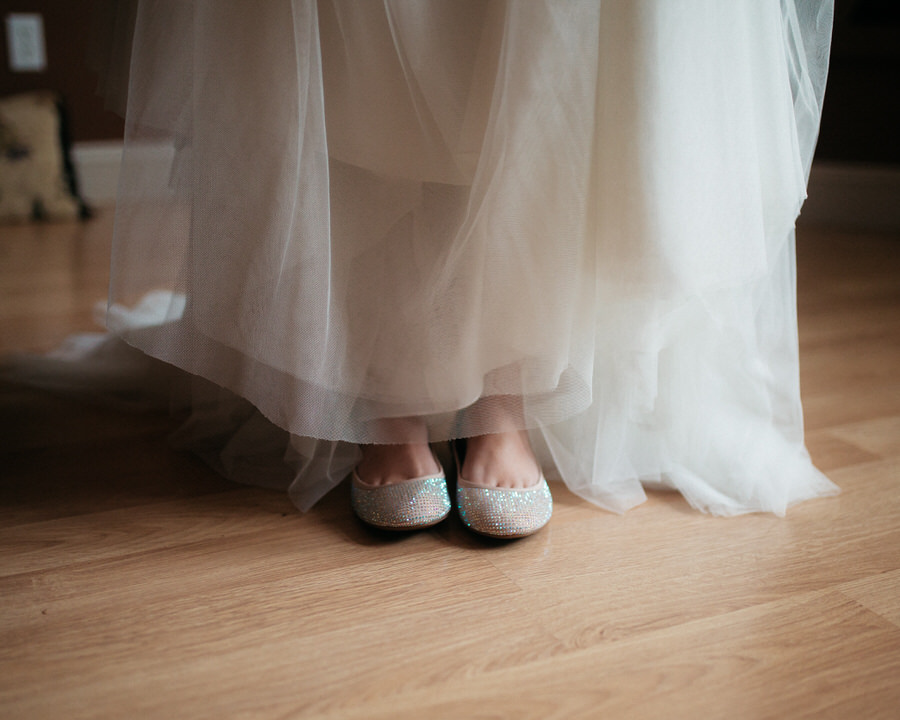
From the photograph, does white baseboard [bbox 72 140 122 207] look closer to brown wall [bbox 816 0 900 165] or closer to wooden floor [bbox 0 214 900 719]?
wooden floor [bbox 0 214 900 719]

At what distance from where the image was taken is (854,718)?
518mm

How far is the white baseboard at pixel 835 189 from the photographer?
93.2 inches

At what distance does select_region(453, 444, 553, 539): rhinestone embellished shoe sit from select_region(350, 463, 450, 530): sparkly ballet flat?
0.02m

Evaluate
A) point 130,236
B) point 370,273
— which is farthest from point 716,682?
point 130,236

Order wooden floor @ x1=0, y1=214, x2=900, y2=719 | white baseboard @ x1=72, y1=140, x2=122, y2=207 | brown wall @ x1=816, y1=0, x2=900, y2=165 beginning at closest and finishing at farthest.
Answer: wooden floor @ x1=0, y1=214, x2=900, y2=719, brown wall @ x1=816, y1=0, x2=900, y2=165, white baseboard @ x1=72, y1=140, x2=122, y2=207

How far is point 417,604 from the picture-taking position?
0.63 m

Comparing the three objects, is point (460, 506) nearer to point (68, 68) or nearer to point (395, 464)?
point (395, 464)

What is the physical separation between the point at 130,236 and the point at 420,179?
0.82ft

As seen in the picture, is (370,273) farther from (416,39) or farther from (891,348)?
(891,348)

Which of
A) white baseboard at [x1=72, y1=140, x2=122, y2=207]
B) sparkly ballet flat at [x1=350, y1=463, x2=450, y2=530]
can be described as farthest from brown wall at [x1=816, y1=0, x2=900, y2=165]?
sparkly ballet flat at [x1=350, y1=463, x2=450, y2=530]

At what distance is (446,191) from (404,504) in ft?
0.84

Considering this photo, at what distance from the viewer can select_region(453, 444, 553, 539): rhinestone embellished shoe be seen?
71 cm

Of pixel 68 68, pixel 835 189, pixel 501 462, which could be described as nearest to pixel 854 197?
pixel 835 189

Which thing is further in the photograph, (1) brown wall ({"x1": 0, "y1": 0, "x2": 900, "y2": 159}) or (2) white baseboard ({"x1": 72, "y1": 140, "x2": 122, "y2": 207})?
(2) white baseboard ({"x1": 72, "y1": 140, "x2": 122, "y2": 207})
